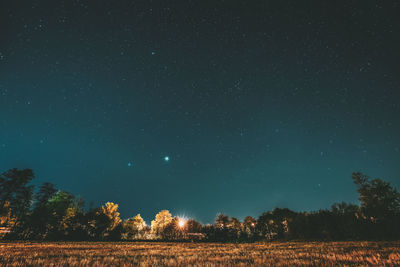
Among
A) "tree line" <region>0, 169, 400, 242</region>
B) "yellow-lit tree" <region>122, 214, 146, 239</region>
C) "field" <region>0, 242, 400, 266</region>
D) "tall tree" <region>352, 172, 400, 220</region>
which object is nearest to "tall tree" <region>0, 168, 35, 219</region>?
"tree line" <region>0, 169, 400, 242</region>

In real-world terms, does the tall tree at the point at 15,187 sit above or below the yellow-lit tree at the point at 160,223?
above

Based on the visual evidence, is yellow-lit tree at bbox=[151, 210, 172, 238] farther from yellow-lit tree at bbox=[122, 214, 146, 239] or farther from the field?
the field

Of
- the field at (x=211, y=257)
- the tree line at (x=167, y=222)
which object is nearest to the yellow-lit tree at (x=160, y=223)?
the tree line at (x=167, y=222)

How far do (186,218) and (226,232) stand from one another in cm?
1554

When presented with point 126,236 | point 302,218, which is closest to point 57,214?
point 126,236

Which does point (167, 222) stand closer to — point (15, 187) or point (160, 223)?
point (160, 223)

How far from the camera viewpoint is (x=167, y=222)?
57.1 metres

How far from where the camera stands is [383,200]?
1877 inches

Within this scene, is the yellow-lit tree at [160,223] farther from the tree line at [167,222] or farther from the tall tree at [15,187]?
the tall tree at [15,187]

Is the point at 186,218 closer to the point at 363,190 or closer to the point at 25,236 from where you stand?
the point at 25,236

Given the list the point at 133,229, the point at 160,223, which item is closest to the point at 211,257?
the point at 133,229

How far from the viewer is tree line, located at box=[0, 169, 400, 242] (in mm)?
32375

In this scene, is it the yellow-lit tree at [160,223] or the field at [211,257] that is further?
the yellow-lit tree at [160,223]

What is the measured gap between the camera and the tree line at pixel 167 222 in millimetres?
32375
